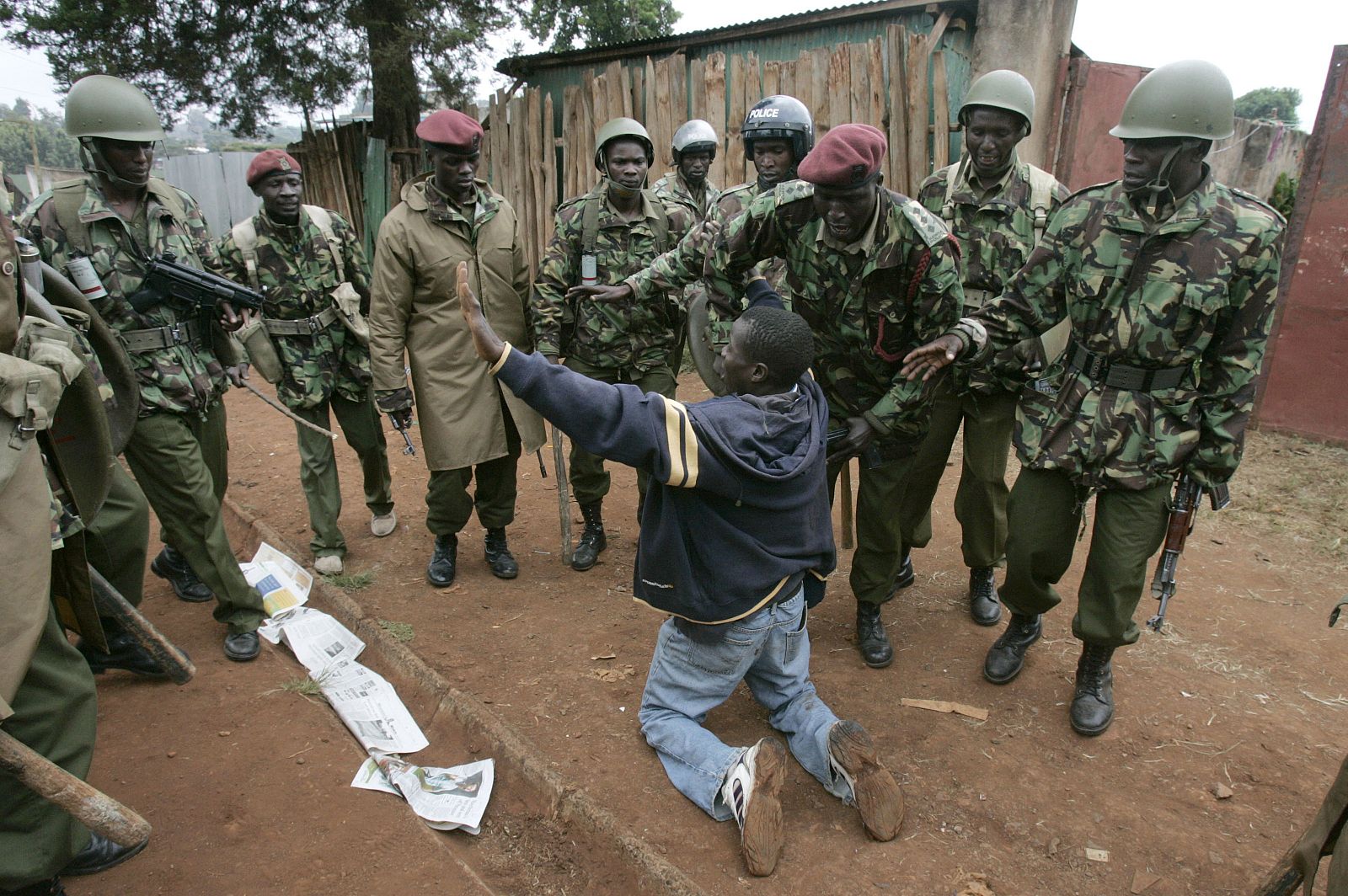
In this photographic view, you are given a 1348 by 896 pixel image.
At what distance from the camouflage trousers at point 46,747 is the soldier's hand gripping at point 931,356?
2.72 m

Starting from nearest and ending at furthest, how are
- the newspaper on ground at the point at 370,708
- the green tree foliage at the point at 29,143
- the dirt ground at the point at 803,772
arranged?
the dirt ground at the point at 803,772
the newspaper on ground at the point at 370,708
the green tree foliage at the point at 29,143

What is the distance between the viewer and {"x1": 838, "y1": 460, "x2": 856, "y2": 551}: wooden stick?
3.98 metres

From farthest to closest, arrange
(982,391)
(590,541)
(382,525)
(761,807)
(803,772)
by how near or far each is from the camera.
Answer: (382,525) → (590,541) → (982,391) → (803,772) → (761,807)

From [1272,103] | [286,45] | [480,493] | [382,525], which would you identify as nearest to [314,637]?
[480,493]

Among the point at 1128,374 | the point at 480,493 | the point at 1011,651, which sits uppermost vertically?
the point at 1128,374

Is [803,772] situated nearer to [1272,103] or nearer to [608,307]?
[608,307]

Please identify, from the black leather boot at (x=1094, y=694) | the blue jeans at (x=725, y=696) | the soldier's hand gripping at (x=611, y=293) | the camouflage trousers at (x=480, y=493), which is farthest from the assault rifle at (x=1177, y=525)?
the camouflage trousers at (x=480, y=493)

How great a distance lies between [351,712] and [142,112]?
261cm

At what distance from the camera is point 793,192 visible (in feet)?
10.8

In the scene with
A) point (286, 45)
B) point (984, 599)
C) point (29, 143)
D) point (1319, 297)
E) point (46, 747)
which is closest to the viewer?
point (46, 747)

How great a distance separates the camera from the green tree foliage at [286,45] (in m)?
11.1

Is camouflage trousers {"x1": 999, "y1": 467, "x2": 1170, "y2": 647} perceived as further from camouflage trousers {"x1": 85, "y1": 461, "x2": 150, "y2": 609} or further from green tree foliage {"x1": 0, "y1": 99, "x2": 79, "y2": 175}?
green tree foliage {"x1": 0, "y1": 99, "x2": 79, "y2": 175}

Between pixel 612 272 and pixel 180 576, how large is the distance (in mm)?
2744

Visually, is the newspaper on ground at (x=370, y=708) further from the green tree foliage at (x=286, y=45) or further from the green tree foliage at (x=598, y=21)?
the green tree foliage at (x=598, y=21)
